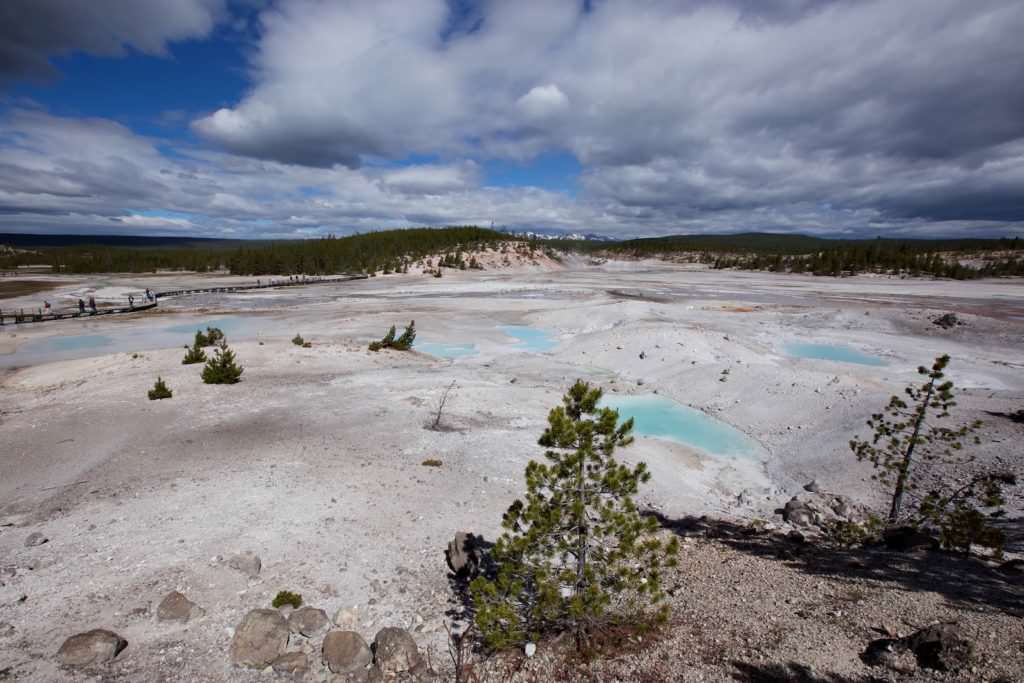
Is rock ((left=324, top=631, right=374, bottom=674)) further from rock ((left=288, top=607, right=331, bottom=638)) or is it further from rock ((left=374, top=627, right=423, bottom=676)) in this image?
rock ((left=288, top=607, right=331, bottom=638))

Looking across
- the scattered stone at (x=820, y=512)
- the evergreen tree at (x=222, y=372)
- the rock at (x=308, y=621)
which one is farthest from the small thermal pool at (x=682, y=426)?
the evergreen tree at (x=222, y=372)

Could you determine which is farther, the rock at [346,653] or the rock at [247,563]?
the rock at [247,563]

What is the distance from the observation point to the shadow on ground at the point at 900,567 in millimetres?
6953

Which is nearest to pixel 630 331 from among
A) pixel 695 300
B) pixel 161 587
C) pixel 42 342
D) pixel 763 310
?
pixel 763 310

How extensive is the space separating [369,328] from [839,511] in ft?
102

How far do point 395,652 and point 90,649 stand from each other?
4037mm

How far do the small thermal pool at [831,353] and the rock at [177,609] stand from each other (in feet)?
95.8

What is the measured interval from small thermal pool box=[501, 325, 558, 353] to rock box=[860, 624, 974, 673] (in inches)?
978

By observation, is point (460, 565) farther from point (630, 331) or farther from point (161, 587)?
point (630, 331)

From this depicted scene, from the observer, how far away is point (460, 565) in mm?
9016

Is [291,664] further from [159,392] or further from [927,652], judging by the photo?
[159,392]

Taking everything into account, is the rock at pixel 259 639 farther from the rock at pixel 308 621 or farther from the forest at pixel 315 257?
the forest at pixel 315 257

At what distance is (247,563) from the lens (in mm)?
8477

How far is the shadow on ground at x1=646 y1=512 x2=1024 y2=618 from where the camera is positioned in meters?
6.95
